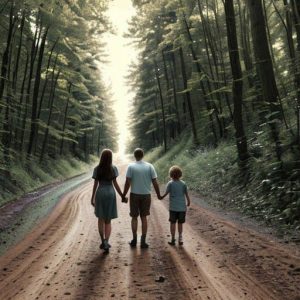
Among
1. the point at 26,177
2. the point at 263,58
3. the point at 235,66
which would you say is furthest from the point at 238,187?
the point at 26,177

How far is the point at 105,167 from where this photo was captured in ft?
27.5

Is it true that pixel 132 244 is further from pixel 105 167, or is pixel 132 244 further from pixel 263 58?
pixel 263 58

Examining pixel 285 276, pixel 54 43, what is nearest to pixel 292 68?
pixel 285 276

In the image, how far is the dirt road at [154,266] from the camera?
5547 mm

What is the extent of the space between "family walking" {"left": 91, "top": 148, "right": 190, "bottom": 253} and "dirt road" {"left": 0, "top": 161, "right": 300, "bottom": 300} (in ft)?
1.50

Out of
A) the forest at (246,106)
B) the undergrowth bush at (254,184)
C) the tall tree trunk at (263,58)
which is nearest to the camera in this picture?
the undergrowth bush at (254,184)

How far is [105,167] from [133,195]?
90 centimetres

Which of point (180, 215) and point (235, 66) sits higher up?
point (235, 66)

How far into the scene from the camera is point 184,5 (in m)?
24.6

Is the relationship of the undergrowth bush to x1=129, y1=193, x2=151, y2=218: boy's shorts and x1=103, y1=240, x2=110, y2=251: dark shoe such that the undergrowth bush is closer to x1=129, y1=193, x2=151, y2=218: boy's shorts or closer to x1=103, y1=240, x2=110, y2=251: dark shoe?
x1=129, y1=193, x2=151, y2=218: boy's shorts

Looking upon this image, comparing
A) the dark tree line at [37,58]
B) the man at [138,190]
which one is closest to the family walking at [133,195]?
the man at [138,190]

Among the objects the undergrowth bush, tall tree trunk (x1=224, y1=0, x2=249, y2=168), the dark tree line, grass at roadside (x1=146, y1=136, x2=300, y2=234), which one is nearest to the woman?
grass at roadside (x1=146, y1=136, x2=300, y2=234)

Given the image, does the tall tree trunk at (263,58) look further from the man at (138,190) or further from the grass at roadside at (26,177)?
the grass at roadside at (26,177)

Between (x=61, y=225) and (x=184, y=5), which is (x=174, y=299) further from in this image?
(x=184, y=5)
